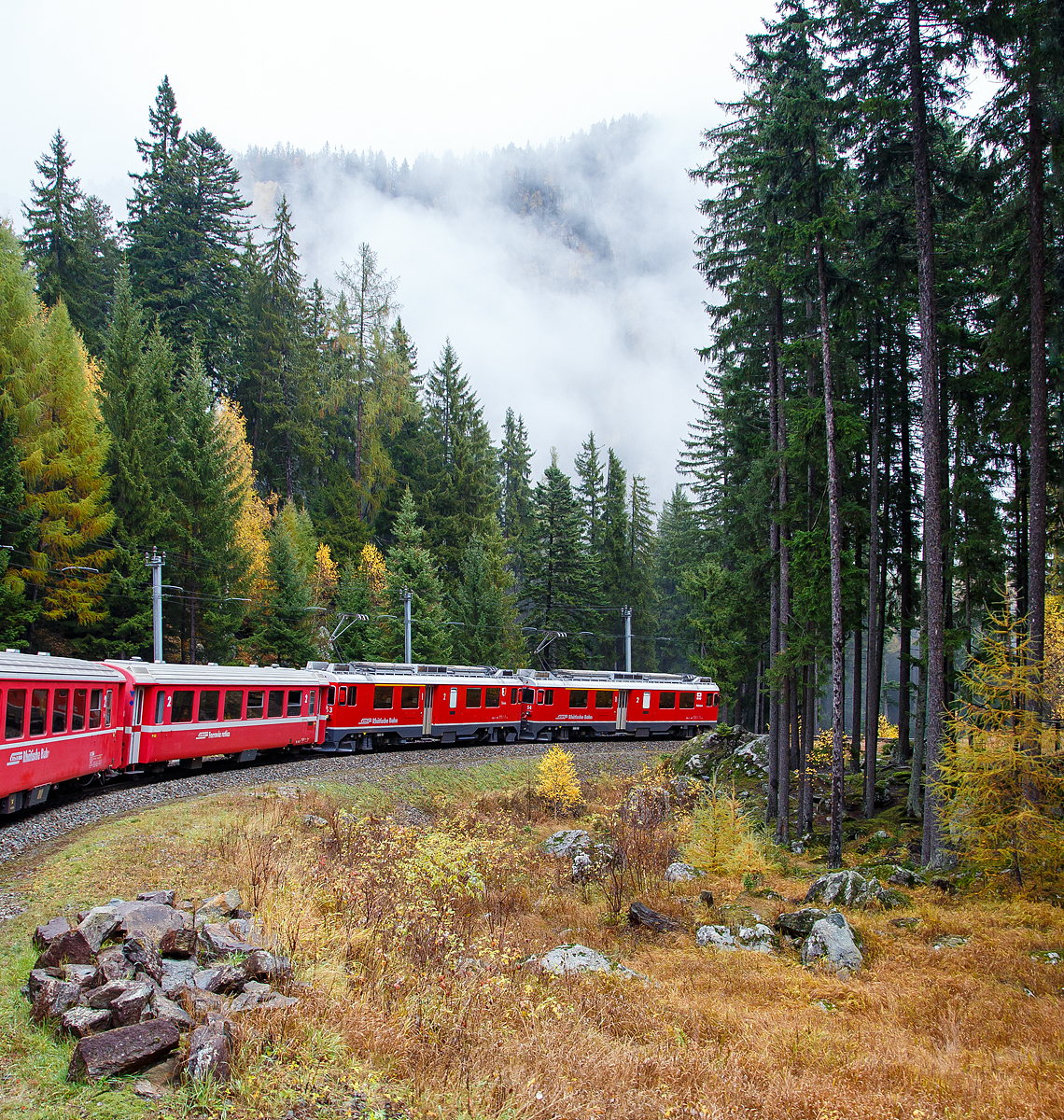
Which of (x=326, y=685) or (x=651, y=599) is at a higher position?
(x=651, y=599)

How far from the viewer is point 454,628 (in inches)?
1542

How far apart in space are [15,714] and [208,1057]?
988 centimetres

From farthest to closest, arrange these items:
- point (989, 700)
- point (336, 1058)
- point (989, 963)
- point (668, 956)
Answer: point (989, 700) < point (668, 956) < point (989, 963) < point (336, 1058)

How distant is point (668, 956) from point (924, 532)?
9.02m

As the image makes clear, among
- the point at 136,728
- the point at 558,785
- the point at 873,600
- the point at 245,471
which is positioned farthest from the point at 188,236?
Result: the point at 873,600

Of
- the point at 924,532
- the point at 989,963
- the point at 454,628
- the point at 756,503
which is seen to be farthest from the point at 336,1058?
the point at 454,628

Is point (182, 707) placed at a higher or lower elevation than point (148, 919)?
higher

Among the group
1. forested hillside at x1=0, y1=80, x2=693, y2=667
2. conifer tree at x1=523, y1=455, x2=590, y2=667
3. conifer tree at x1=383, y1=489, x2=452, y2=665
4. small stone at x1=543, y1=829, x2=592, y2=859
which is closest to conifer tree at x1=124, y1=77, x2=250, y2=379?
forested hillside at x1=0, y1=80, x2=693, y2=667

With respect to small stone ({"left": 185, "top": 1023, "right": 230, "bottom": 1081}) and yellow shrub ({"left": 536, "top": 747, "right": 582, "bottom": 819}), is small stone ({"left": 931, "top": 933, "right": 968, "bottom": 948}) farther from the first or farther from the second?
yellow shrub ({"left": 536, "top": 747, "right": 582, "bottom": 819})

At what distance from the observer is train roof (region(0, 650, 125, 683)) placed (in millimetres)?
11445

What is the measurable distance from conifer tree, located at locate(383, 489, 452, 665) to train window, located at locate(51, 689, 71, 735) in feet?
71.3

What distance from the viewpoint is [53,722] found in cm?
1262

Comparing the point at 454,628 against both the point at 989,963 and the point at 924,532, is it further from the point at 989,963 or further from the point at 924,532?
the point at 989,963

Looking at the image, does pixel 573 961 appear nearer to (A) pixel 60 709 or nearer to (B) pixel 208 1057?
(B) pixel 208 1057
